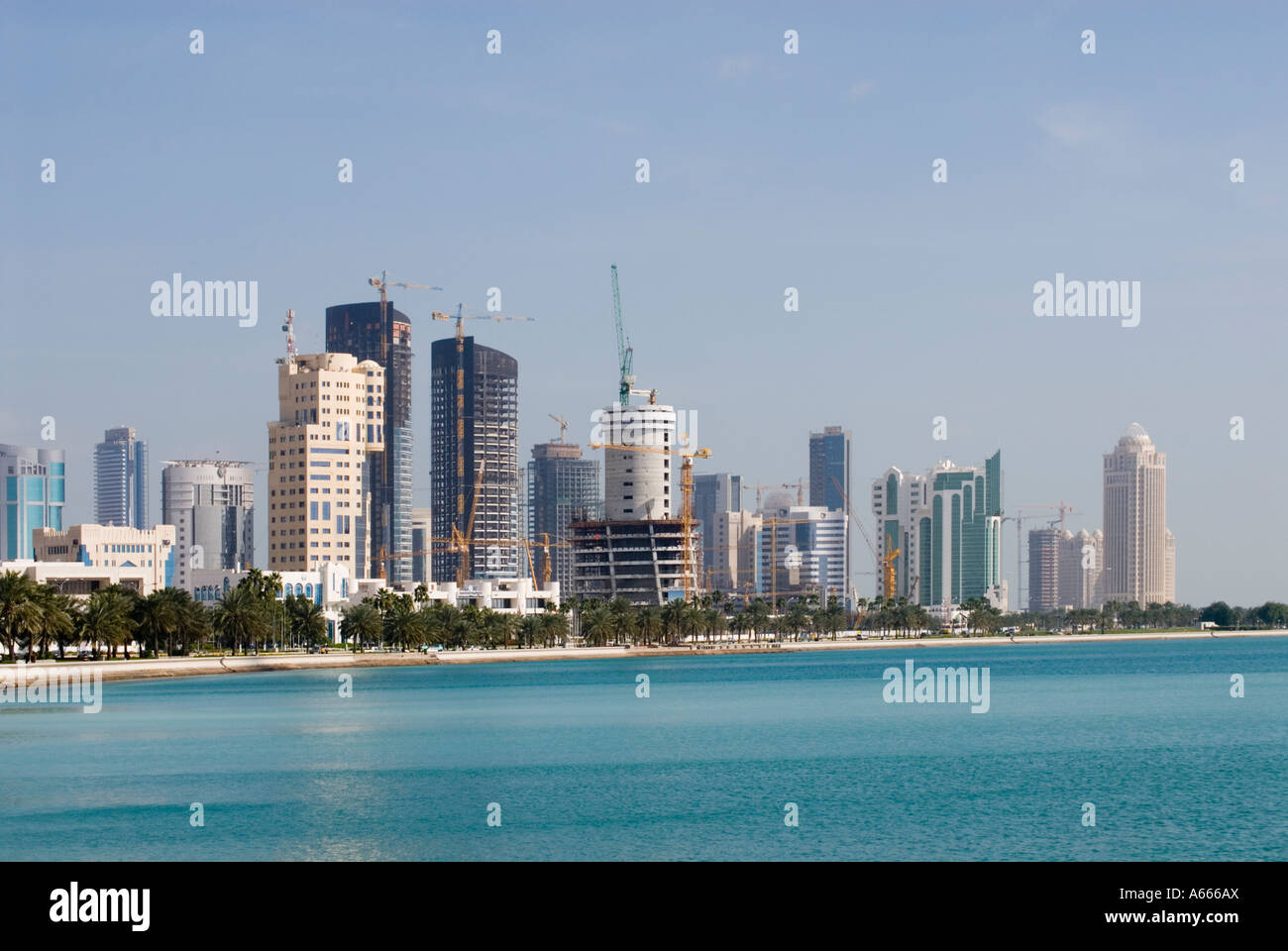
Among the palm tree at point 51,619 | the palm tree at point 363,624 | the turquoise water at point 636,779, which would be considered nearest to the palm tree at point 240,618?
the palm tree at point 363,624

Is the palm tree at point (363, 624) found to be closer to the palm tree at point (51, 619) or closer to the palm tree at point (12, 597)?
the palm tree at point (51, 619)

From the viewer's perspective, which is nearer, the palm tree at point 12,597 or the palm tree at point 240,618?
the palm tree at point 12,597

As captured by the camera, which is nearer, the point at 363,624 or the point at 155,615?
the point at 155,615

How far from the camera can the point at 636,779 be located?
220ft

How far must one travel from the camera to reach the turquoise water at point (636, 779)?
1967 inches

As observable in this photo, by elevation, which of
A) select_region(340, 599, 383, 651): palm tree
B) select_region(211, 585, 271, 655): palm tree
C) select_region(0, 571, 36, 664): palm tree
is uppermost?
select_region(0, 571, 36, 664): palm tree

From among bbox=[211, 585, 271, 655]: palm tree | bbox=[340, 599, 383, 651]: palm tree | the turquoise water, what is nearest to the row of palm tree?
bbox=[211, 585, 271, 655]: palm tree

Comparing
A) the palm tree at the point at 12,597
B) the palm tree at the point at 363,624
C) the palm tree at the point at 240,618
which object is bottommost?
the palm tree at the point at 363,624

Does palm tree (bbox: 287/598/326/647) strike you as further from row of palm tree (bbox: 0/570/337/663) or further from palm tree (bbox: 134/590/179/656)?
palm tree (bbox: 134/590/179/656)

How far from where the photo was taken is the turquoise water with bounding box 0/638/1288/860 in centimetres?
4997

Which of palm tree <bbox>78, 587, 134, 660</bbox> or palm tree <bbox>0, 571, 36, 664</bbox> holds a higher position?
palm tree <bbox>0, 571, 36, 664</bbox>

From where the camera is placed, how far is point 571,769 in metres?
71.4

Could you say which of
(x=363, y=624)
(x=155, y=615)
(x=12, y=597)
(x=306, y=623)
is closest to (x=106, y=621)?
(x=155, y=615)

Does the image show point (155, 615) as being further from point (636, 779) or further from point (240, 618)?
point (636, 779)
